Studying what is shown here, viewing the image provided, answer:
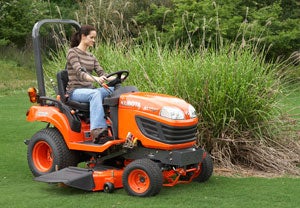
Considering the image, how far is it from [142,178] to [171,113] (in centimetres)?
66

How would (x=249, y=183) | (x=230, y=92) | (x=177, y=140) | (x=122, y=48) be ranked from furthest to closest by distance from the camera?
1. (x=122, y=48)
2. (x=230, y=92)
3. (x=249, y=183)
4. (x=177, y=140)

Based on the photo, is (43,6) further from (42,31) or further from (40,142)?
(40,142)

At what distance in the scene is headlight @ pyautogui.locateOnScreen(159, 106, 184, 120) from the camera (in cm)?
594

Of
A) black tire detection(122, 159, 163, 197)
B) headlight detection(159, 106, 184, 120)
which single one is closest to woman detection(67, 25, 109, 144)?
black tire detection(122, 159, 163, 197)

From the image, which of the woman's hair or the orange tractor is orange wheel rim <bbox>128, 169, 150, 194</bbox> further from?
the woman's hair

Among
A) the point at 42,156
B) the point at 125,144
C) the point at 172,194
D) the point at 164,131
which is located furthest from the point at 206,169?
the point at 42,156

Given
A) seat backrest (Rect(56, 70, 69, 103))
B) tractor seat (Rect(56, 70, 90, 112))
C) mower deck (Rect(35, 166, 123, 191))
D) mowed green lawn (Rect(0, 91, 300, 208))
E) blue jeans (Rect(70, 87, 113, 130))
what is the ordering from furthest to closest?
seat backrest (Rect(56, 70, 69, 103)) < tractor seat (Rect(56, 70, 90, 112)) < blue jeans (Rect(70, 87, 113, 130)) < mower deck (Rect(35, 166, 123, 191)) < mowed green lawn (Rect(0, 91, 300, 208))

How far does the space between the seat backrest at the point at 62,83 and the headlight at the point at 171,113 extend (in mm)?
1143

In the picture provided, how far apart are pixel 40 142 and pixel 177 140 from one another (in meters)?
1.58

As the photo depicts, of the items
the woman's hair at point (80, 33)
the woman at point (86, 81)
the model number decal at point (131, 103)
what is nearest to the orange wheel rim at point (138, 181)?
the woman at point (86, 81)

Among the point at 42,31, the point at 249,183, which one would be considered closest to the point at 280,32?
the point at 42,31

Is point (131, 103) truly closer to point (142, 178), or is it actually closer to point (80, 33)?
point (142, 178)

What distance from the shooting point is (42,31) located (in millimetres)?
25594

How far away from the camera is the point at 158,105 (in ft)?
19.7
